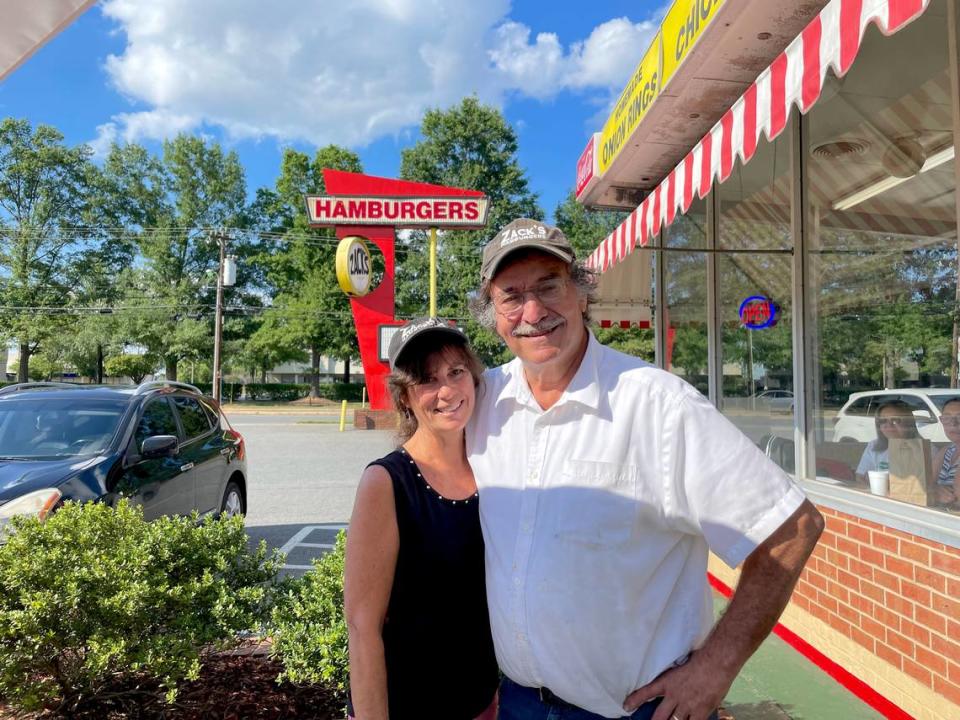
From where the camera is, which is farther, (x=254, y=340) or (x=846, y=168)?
(x=254, y=340)

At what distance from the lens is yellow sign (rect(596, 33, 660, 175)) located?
4.79m

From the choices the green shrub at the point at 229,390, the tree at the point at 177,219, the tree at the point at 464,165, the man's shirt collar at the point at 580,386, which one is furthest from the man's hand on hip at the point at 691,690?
the green shrub at the point at 229,390

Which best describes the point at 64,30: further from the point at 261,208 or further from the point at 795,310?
the point at 261,208

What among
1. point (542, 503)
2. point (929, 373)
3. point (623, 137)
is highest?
point (623, 137)

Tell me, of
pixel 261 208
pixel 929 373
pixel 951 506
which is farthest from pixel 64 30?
pixel 261 208

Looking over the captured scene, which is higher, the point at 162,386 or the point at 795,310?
the point at 795,310

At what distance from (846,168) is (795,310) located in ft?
3.34

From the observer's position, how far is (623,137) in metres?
5.72

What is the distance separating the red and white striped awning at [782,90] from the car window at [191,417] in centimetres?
461

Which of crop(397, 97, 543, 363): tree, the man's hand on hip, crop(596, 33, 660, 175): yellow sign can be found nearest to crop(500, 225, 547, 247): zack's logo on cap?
the man's hand on hip

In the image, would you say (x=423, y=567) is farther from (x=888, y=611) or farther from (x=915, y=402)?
(x=915, y=402)

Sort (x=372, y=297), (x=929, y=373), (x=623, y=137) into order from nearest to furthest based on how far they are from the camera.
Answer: (x=929, y=373) → (x=623, y=137) → (x=372, y=297)

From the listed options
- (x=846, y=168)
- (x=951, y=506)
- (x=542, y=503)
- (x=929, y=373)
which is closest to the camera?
(x=542, y=503)

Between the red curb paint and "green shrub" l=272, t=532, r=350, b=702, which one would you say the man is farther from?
the red curb paint
